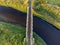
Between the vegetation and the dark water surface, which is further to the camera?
the dark water surface

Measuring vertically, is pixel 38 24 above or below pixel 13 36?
above

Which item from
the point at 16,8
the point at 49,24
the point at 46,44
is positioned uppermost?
the point at 16,8

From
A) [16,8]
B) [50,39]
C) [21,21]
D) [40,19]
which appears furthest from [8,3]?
[50,39]

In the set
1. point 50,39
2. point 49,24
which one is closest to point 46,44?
point 50,39

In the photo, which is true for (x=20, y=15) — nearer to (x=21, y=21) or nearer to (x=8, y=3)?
(x=21, y=21)

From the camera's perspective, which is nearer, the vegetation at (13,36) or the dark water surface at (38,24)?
the vegetation at (13,36)

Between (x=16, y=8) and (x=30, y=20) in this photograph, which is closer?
(x=30, y=20)

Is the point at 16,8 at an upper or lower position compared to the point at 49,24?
upper

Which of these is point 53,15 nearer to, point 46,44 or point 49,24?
point 49,24
